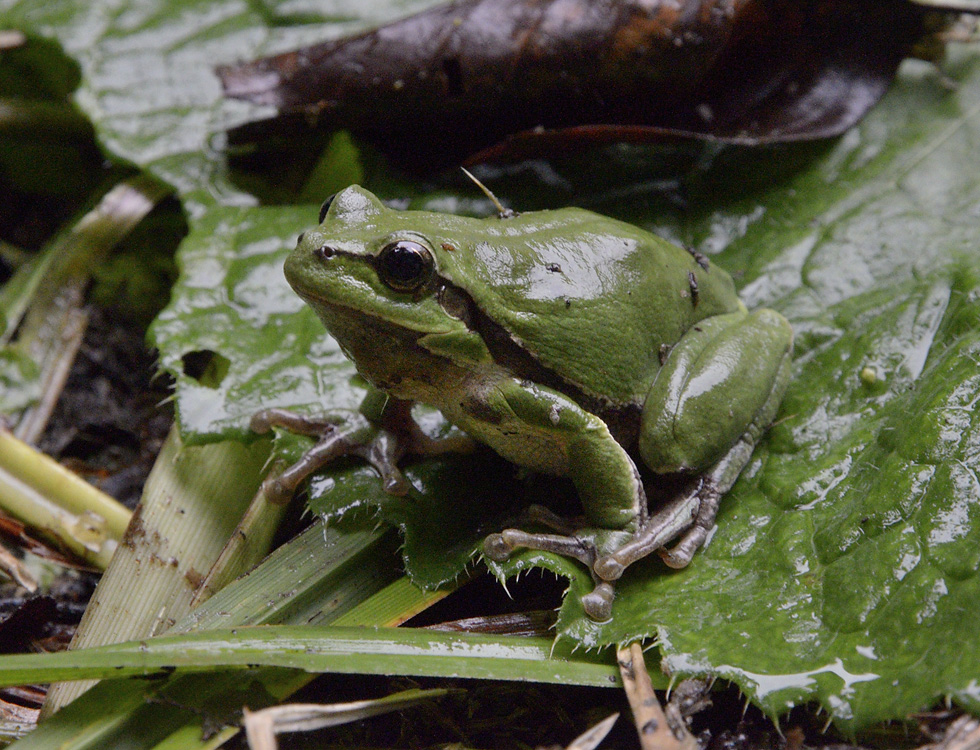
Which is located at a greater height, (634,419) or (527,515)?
(634,419)

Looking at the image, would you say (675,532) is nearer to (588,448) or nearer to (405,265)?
(588,448)

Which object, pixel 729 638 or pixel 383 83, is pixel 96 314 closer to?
pixel 383 83

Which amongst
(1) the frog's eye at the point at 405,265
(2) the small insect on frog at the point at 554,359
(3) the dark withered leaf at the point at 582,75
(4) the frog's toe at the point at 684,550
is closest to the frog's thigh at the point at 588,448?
(2) the small insect on frog at the point at 554,359

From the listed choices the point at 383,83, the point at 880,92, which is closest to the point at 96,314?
the point at 383,83

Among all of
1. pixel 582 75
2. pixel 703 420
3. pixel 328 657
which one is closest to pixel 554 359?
pixel 703 420

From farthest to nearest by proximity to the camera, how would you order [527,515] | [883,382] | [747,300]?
[747,300] < [883,382] < [527,515]

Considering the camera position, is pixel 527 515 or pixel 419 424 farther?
pixel 419 424

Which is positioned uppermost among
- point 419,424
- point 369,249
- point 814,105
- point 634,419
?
point 369,249

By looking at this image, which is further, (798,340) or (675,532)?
(798,340)
